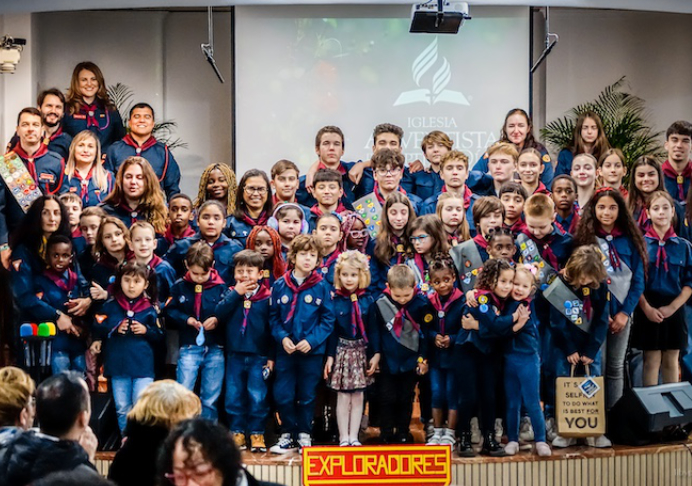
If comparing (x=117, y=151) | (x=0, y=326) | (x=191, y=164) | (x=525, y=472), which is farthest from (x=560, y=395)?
(x=191, y=164)

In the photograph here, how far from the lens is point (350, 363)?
588cm

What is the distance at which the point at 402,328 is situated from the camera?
19.2 feet

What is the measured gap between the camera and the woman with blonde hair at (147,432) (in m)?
3.69

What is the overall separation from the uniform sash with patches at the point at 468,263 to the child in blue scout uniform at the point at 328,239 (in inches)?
Answer: 26.8

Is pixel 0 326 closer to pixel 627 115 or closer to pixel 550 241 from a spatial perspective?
pixel 550 241

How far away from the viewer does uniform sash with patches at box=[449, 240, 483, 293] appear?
609cm

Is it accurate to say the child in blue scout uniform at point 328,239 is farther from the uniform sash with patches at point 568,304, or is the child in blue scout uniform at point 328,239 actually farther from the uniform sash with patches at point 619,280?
the uniform sash with patches at point 619,280

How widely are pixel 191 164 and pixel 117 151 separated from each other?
241 centimetres

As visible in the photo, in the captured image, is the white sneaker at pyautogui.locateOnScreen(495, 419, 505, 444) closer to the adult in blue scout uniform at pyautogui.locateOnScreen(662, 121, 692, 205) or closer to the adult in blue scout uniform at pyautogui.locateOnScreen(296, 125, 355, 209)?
the adult in blue scout uniform at pyautogui.locateOnScreen(296, 125, 355, 209)

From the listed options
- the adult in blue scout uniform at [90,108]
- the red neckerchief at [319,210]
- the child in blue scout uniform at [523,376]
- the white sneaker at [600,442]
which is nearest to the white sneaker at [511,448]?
the child in blue scout uniform at [523,376]

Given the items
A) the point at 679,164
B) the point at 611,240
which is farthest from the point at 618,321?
the point at 679,164

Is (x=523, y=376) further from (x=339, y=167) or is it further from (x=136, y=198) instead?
(x=136, y=198)

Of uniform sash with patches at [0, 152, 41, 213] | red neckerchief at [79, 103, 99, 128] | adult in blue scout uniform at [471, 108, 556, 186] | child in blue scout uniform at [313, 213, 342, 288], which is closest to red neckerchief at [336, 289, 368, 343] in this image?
child in blue scout uniform at [313, 213, 342, 288]

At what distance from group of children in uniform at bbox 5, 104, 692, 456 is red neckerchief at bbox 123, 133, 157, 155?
1.33 meters
